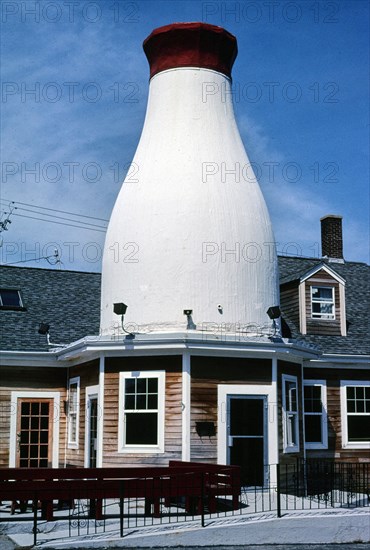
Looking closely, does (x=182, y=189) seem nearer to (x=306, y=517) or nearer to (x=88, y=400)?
(x=88, y=400)

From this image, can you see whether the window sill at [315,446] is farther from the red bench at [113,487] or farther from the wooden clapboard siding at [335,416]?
the red bench at [113,487]

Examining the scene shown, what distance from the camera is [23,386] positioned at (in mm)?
20234

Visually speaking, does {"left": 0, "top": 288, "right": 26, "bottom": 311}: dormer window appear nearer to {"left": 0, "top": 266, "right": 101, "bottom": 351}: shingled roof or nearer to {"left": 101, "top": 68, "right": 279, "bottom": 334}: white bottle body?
{"left": 0, "top": 266, "right": 101, "bottom": 351}: shingled roof

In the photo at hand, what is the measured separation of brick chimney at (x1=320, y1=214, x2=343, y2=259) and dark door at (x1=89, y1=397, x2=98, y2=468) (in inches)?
486

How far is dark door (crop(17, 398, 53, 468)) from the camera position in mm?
20047

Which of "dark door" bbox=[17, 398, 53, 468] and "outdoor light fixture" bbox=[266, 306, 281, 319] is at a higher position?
"outdoor light fixture" bbox=[266, 306, 281, 319]

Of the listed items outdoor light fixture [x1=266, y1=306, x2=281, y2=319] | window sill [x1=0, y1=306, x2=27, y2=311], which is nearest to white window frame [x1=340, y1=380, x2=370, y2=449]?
outdoor light fixture [x1=266, y1=306, x2=281, y2=319]

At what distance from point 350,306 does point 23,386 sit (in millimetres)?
10510

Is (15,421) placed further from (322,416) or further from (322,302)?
(322,302)

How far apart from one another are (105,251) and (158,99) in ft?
13.5

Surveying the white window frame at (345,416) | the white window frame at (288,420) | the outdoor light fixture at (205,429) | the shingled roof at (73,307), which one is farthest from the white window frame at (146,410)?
the white window frame at (345,416)

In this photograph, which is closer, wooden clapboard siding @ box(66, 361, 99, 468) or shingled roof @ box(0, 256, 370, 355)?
wooden clapboard siding @ box(66, 361, 99, 468)

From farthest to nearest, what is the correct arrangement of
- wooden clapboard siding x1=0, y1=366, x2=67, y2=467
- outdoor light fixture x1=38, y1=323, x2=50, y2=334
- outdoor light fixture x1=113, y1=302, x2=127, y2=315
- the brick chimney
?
the brick chimney, outdoor light fixture x1=38, y1=323, x2=50, y2=334, wooden clapboard siding x1=0, y1=366, x2=67, y2=467, outdoor light fixture x1=113, y1=302, x2=127, y2=315

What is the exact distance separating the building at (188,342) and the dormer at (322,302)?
0.21ft
